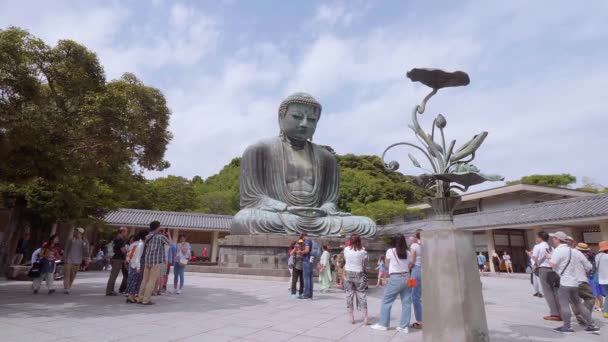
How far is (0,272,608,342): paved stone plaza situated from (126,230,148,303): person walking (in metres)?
0.30

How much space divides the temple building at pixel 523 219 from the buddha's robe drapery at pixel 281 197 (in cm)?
444

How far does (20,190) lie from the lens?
38.9 feet

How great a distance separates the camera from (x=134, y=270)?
6.24 m

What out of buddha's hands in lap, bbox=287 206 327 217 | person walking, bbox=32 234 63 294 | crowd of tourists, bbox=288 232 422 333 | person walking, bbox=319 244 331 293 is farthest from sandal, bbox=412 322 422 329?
buddha's hands in lap, bbox=287 206 327 217

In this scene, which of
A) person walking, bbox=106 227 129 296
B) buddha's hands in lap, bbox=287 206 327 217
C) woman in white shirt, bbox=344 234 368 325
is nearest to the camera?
woman in white shirt, bbox=344 234 368 325

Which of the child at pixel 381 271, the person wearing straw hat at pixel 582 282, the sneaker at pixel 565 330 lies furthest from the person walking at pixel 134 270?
the person wearing straw hat at pixel 582 282

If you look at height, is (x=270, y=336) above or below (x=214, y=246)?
below

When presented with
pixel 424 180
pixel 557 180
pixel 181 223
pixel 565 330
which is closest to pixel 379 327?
pixel 424 180

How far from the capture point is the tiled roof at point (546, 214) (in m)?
15.1

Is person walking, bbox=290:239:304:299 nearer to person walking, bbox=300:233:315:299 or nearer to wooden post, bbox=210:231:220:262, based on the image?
person walking, bbox=300:233:315:299

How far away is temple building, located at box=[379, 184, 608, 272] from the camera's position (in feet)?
51.7

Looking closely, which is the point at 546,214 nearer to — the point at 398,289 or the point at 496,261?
the point at 496,261

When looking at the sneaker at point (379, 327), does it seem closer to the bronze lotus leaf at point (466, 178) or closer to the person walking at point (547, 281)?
the bronze lotus leaf at point (466, 178)

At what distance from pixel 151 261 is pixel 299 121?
7936 millimetres
